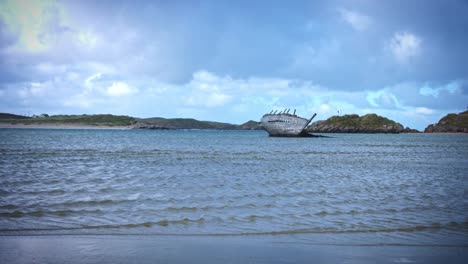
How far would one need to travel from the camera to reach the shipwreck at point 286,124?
88.2 meters

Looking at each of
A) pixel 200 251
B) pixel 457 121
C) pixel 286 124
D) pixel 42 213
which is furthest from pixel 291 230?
pixel 457 121

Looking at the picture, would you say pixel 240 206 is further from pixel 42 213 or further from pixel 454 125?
pixel 454 125

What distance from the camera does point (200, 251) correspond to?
6871mm

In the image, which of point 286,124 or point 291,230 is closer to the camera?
point 291,230

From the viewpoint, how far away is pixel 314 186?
15781 mm

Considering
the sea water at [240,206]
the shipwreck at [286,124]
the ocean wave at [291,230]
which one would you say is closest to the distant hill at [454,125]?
the shipwreck at [286,124]

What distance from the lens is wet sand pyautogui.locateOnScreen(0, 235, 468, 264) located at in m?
6.33

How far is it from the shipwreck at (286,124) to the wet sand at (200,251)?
267 ft

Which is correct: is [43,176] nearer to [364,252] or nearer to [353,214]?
[353,214]

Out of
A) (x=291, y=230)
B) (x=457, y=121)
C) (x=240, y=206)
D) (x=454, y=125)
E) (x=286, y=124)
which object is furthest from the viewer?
(x=457, y=121)

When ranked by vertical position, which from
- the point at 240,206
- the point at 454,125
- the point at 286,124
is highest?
the point at 454,125

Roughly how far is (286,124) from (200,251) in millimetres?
83250

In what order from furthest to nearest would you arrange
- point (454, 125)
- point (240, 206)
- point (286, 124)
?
point (454, 125) → point (286, 124) → point (240, 206)

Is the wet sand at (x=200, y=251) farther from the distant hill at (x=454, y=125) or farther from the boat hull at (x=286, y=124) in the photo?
the distant hill at (x=454, y=125)
